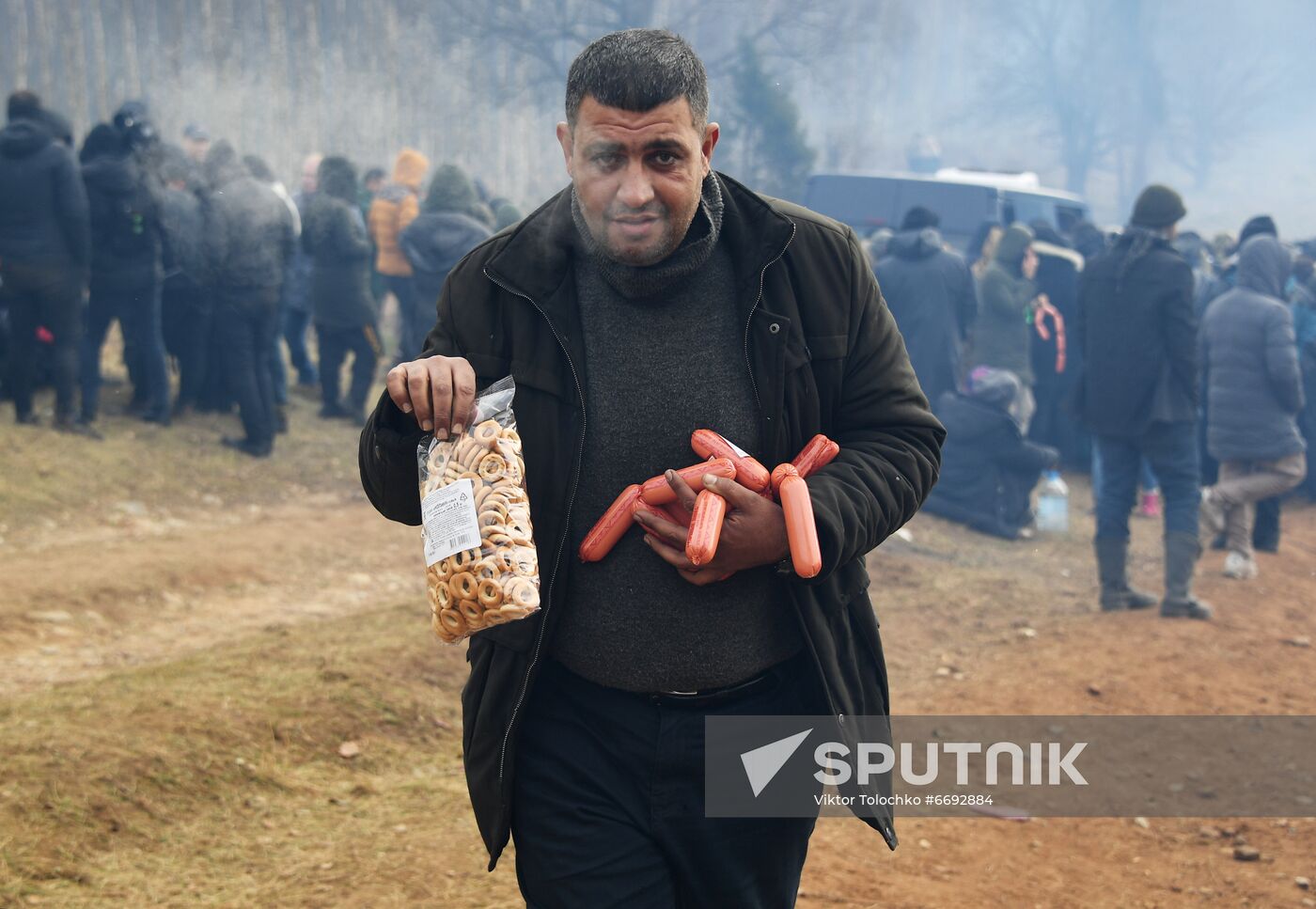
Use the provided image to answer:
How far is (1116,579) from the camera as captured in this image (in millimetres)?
7988

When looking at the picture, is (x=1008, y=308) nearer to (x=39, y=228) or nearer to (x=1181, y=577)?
(x=1181, y=577)

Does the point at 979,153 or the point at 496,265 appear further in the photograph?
the point at 979,153

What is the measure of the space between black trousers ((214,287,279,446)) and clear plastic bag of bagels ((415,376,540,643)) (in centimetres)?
840

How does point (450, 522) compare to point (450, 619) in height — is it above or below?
above

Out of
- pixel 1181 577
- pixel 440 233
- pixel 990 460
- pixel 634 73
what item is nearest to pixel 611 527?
pixel 634 73

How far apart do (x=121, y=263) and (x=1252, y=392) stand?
8526 millimetres

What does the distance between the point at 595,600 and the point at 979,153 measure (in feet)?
170

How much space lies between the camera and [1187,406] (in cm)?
759

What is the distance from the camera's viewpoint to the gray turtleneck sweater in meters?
2.33

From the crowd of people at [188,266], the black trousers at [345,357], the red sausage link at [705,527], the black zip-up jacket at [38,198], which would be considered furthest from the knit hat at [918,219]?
the red sausage link at [705,527]

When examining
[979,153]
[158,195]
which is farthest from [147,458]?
[979,153]

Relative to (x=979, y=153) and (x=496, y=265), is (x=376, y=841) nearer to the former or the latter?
(x=496, y=265)

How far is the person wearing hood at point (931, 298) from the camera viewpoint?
10.4 m

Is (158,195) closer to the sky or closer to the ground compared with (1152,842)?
closer to the sky
